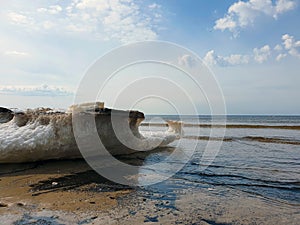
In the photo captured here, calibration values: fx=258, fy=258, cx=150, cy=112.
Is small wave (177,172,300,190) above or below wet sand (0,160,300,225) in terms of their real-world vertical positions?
below

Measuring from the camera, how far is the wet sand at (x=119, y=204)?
4.10 m

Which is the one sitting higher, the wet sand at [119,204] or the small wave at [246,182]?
the wet sand at [119,204]

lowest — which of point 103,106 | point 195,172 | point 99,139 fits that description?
point 195,172

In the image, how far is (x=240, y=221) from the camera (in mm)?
4090

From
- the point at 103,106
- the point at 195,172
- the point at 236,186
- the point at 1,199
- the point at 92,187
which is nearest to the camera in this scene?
the point at 1,199

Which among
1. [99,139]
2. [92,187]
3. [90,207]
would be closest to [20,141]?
[99,139]

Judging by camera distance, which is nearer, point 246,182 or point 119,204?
point 119,204

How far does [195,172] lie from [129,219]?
421 cm

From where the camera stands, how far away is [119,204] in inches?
187

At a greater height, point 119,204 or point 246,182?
point 119,204

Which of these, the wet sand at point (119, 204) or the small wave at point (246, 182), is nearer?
the wet sand at point (119, 204)

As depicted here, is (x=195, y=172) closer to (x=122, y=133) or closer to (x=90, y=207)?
(x=122, y=133)

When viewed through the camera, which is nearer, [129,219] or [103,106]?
[129,219]

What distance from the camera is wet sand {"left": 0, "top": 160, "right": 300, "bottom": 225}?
161 inches
